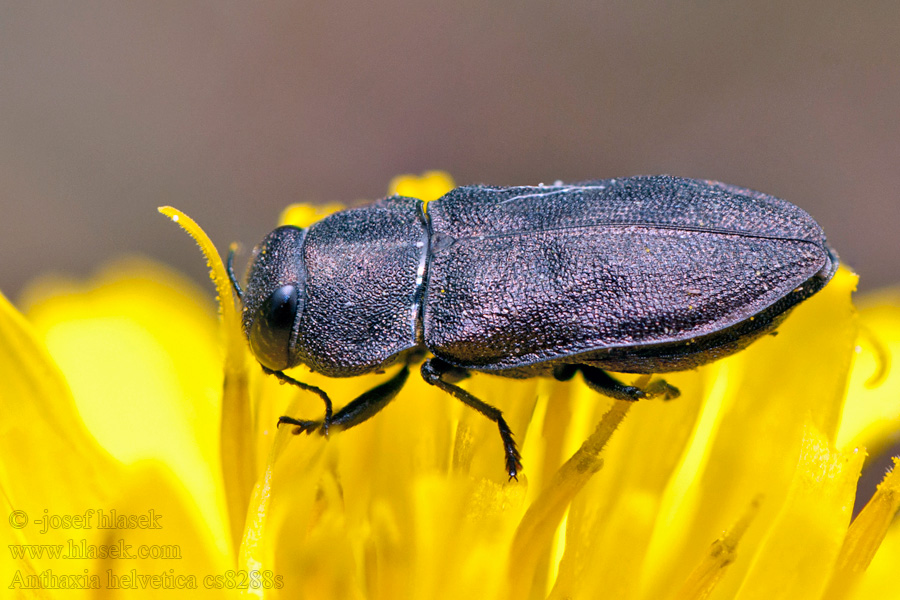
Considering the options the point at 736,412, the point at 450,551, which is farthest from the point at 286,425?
the point at 736,412

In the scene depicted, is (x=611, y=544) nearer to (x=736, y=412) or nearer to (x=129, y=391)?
(x=736, y=412)

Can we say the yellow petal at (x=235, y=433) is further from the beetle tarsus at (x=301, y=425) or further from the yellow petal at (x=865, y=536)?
the yellow petal at (x=865, y=536)

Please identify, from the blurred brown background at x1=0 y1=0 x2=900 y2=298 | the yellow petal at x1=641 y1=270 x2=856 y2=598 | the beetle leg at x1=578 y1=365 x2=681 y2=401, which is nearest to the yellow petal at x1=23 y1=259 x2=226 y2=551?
the beetle leg at x1=578 y1=365 x2=681 y2=401

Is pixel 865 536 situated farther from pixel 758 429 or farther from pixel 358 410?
pixel 358 410

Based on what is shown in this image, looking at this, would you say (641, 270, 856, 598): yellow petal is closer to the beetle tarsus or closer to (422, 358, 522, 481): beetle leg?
(422, 358, 522, 481): beetle leg

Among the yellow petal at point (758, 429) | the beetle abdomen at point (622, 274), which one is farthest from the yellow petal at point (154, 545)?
the yellow petal at point (758, 429)

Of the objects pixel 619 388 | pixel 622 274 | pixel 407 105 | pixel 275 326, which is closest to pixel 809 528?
pixel 619 388
